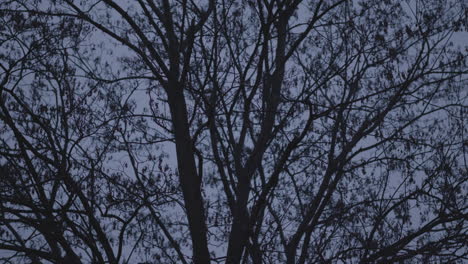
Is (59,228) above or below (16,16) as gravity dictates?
below

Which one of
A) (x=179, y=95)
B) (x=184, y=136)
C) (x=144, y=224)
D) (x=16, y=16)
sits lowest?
(x=144, y=224)

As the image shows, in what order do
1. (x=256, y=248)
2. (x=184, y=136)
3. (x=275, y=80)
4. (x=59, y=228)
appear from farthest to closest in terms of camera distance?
(x=275, y=80), (x=184, y=136), (x=256, y=248), (x=59, y=228)

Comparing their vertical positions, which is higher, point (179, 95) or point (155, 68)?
point (155, 68)

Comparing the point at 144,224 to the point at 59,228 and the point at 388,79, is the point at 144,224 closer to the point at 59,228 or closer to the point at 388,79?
the point at 59,228

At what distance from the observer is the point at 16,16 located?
8070 mm

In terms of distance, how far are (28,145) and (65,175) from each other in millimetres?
599

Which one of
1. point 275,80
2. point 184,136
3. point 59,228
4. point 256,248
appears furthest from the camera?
point 275,80

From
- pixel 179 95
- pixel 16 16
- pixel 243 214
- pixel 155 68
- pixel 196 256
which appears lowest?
pixel 196 256

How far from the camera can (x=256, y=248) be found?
7.03 m

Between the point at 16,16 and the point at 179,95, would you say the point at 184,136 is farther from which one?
the point at 16,16

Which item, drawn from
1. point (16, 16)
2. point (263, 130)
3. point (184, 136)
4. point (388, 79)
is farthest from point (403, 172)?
point (16, 16)

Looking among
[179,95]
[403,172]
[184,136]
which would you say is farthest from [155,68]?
[403,172]

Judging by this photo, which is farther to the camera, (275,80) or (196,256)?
(275,80)

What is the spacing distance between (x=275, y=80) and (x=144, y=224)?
9.42 ft
